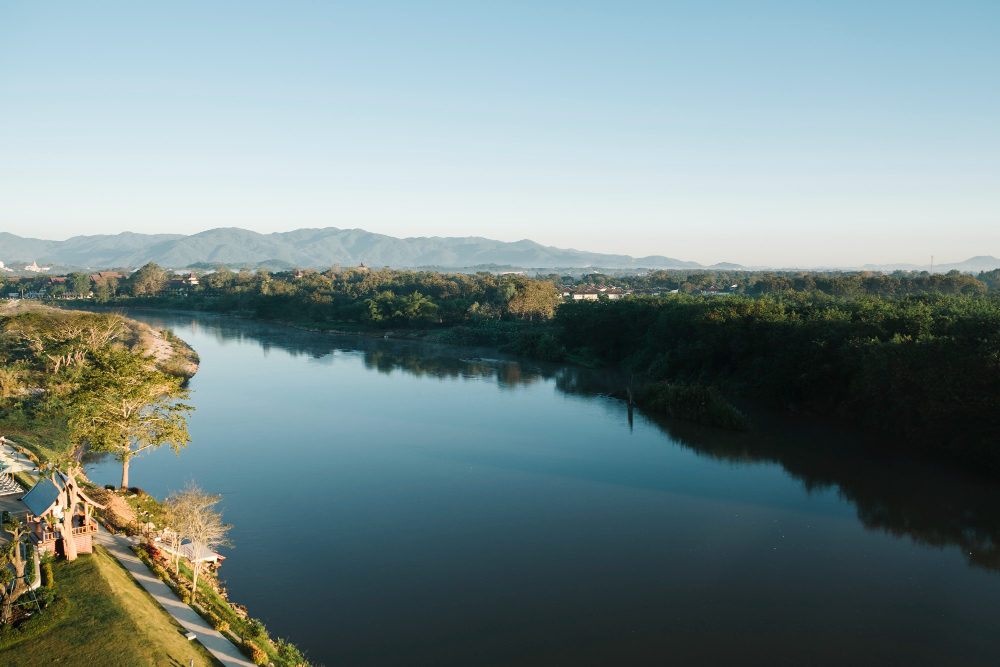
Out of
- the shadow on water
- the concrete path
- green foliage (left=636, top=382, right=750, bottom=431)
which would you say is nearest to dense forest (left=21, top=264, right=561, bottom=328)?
→ the shadow on water

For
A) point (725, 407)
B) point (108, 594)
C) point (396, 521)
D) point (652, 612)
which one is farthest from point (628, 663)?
point (725, 407)

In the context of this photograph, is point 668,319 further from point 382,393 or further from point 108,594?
point 108,594

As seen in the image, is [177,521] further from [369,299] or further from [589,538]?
[369,299]

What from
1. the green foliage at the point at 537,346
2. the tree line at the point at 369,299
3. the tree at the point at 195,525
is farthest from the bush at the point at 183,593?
the tree line at the point at 369,299

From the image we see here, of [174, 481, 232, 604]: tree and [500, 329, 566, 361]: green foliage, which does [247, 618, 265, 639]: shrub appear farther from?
[500, 329, 566, 361]: green foliage

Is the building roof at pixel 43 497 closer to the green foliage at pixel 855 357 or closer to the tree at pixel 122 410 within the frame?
the tree at pixel 122 410

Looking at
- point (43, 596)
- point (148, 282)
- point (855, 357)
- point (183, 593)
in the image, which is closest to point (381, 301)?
point (855, 357)
